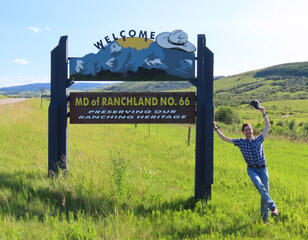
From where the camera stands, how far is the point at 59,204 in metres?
4.72

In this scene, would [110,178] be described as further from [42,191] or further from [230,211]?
[230,211]

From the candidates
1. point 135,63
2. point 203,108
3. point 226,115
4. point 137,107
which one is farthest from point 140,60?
point 226,115

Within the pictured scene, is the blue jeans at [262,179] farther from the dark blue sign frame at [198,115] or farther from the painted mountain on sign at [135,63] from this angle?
the painted mountain on sign at [135,63]

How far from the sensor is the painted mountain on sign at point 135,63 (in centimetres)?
593

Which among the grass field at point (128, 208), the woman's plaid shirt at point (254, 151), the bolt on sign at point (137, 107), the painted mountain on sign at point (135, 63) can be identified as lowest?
the grass field at point (128, 208)

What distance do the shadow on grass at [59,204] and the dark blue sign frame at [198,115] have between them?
68cm

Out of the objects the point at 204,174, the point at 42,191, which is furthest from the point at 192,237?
the point at 42,191

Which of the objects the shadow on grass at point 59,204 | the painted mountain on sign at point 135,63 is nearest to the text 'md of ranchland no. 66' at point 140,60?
the painted mountain on sign at point 135,63

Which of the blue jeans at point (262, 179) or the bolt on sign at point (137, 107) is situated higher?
the bolt on sign at point (137, 107)

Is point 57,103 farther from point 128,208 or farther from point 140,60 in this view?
point 128,208

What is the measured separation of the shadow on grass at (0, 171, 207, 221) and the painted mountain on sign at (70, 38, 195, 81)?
2.82 metres

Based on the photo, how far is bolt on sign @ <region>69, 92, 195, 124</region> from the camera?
19.3ft

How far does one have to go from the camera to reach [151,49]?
596cm

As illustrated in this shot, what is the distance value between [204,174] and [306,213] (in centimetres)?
215
